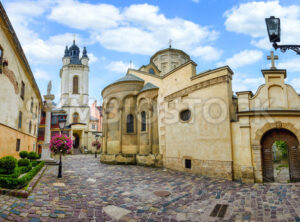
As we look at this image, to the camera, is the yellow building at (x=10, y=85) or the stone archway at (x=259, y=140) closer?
the stone archway at (x=259, y=140)

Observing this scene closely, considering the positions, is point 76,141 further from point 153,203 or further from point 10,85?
point 153,203

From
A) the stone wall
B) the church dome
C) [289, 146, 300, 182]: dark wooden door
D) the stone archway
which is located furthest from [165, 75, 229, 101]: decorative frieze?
the church dome

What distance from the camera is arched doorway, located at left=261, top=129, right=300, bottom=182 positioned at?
9.42m

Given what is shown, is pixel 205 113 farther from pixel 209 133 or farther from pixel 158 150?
pixel 158 150

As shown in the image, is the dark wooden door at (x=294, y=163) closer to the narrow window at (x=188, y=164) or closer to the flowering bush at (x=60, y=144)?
the narrow window at (x=188, y=164)

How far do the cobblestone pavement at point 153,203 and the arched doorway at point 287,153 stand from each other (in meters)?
0.82

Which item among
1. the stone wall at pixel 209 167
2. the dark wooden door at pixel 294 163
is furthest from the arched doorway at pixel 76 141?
the dark wooden door at pixel 294 163

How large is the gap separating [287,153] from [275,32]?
758cm

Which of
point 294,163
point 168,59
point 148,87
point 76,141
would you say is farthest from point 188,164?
point 76,141

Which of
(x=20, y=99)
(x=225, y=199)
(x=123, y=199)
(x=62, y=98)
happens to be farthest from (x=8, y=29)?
(x=62, y=98)

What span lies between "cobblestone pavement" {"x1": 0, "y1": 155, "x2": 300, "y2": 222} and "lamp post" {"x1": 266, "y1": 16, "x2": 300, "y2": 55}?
471 centimetres

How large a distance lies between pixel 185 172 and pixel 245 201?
6.14 m

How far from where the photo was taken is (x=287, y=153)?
32.1ft

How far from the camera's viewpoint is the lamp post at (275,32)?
184 inches
